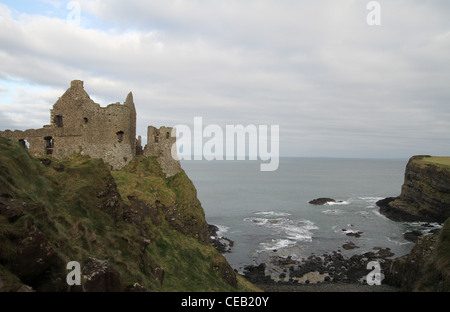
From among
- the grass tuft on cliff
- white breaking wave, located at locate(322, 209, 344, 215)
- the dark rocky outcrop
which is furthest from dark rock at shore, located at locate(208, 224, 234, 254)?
the dark rocky outcrop

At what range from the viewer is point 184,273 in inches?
1216

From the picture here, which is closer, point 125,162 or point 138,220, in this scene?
point 138,220

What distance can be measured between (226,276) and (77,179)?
20.4 metres

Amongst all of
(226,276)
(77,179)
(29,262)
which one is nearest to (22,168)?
(77,179)

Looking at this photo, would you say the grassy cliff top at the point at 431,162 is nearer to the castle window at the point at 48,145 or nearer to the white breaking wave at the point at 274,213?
the white breaking wave at the point at 274,213

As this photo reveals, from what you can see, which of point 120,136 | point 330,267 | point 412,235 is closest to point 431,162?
point 412,235

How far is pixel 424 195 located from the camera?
302 feet

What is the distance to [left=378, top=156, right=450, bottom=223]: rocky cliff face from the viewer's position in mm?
85306

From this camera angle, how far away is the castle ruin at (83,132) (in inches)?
1473

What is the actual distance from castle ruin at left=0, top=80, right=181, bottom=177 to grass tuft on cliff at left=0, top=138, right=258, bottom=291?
7.21 ft

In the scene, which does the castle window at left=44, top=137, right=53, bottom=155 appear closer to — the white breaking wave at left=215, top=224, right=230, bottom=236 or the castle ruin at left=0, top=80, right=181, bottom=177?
the castle ruin at left=0, top=80, right=181, bottom=177

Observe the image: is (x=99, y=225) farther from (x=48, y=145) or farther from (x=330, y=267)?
(x=330, y=267)
